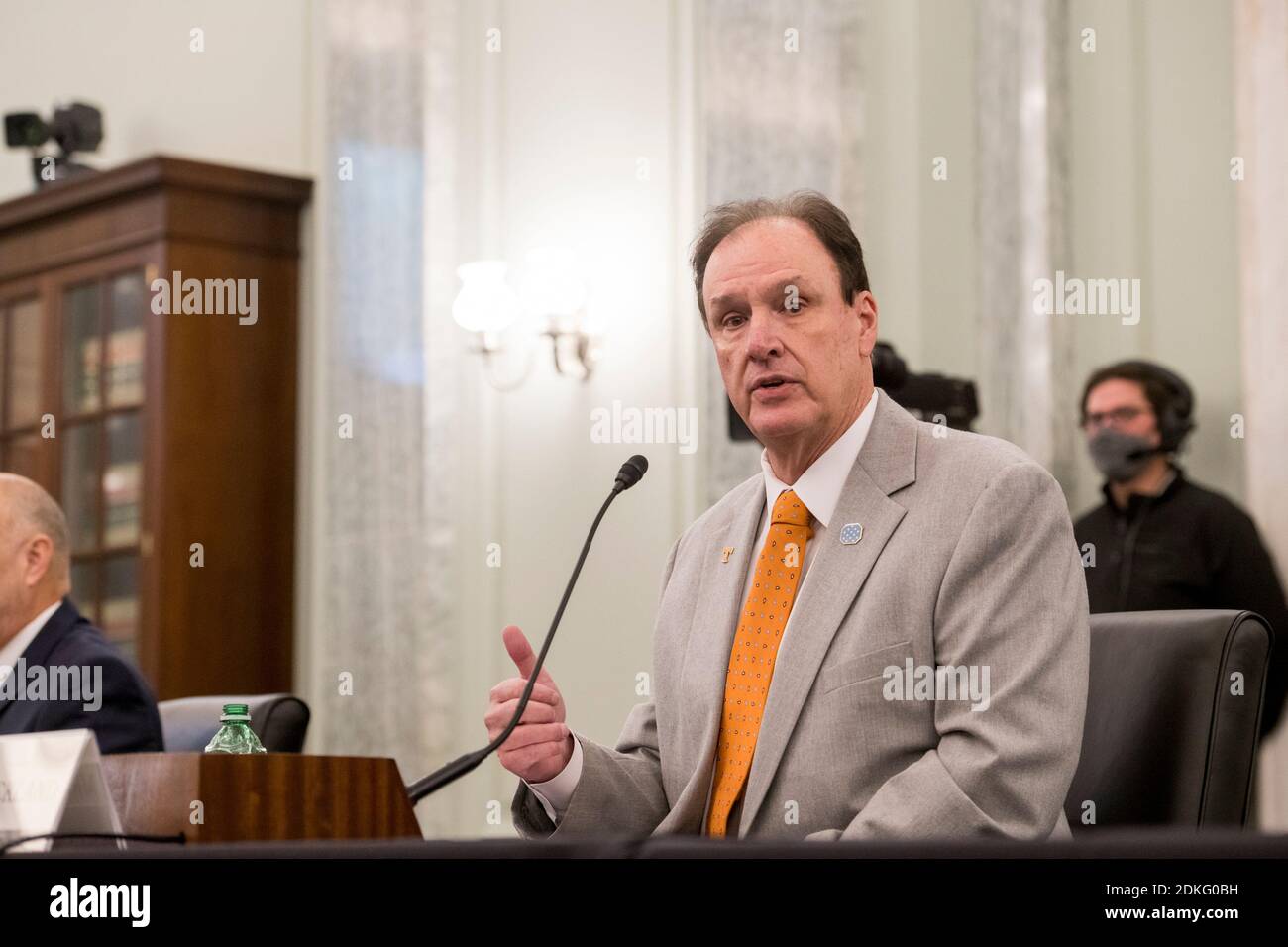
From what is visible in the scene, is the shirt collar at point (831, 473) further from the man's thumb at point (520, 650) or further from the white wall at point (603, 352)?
A: the white wall at point (603, 352)

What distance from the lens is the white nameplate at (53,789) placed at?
1.52 metres

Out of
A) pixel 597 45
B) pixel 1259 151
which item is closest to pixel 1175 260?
pixel 1259 151

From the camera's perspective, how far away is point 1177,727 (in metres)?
1.87

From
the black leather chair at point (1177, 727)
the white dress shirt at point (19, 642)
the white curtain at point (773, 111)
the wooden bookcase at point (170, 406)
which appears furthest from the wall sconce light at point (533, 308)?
the black leather chair at point (1177, 727)

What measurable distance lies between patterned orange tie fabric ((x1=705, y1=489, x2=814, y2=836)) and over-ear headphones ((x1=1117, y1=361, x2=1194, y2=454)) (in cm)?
173

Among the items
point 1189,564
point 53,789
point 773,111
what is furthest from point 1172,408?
point 53,789

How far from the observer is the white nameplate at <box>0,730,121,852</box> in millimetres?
1523

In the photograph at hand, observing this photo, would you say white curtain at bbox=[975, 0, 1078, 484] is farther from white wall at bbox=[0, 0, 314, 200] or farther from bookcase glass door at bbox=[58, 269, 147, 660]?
bookcase glass door at bbox=[58, 269, 147, 660]

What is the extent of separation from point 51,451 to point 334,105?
5.45ft

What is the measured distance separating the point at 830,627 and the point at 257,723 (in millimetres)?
1250

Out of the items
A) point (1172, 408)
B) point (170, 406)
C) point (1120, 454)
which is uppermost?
point (170, 406)

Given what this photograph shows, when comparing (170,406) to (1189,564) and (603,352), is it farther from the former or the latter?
(1189,564)

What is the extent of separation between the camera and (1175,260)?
4145mm

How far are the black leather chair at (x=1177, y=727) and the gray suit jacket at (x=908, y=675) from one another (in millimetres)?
121
